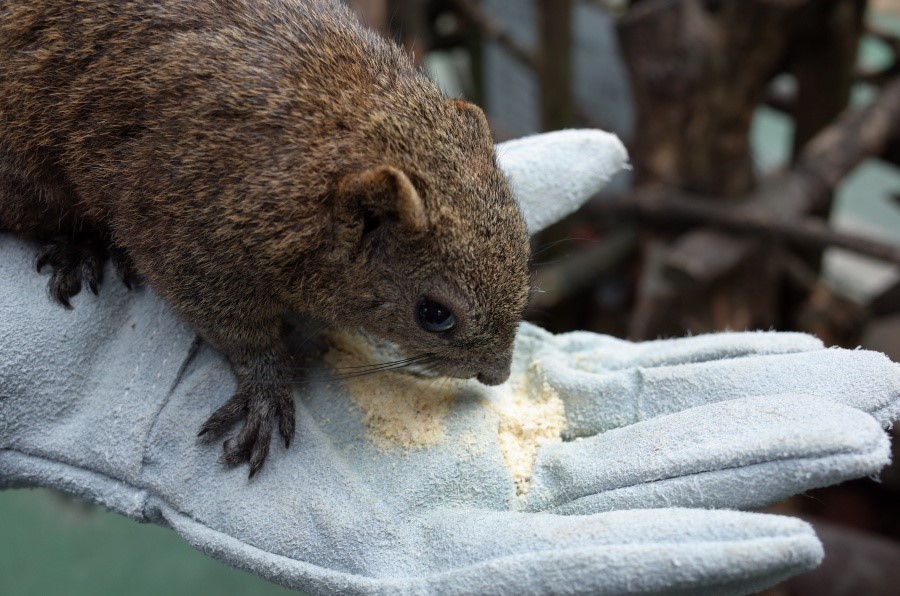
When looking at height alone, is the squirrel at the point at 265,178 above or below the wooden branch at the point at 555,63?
above

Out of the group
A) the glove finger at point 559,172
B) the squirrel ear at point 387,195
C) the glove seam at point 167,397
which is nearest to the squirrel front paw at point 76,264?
the glove seam at point 167,397

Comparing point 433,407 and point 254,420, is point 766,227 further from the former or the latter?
point 254,420

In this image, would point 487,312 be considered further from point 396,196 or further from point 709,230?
point 709,230

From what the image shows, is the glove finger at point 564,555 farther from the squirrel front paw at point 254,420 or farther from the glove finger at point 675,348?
the glove finger at point 675,348

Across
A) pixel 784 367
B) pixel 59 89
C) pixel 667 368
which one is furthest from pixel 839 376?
pixel 59 89

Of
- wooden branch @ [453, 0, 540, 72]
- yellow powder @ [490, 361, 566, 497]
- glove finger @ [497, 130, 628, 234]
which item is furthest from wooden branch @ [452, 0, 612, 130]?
yellow powder @ [490, 361, 566, 497]

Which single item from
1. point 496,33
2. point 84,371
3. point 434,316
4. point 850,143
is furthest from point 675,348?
point 496,33
